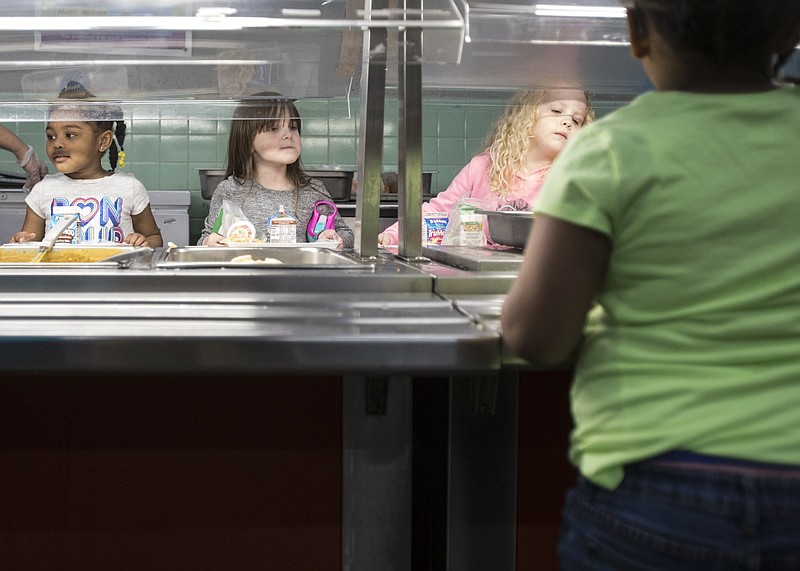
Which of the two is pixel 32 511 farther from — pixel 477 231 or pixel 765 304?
pixel 477 231

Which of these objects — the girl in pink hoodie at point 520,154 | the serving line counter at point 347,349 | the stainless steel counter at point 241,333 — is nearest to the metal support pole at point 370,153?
the serving line counter at point 347,349

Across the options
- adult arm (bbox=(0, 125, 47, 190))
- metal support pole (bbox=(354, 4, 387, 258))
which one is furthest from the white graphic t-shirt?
metal support pole (bbox=(354, 4, 387, 258))

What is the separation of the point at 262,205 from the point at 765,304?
2703mm

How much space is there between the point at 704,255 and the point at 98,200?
283 centimetres

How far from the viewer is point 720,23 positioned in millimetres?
786

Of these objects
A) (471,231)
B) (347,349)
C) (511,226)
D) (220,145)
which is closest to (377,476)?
(347,349)

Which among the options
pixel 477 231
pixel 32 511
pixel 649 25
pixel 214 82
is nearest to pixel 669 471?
pixel 649 25

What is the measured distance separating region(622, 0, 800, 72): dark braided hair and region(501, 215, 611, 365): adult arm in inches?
8.0

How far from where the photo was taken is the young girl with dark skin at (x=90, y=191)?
10.4 ft

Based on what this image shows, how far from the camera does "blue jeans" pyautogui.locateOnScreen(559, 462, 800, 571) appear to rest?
76 centimetres

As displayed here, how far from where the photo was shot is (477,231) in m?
2.26

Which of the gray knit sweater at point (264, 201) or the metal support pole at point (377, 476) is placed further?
the gray knit sweater at point (264, 201)

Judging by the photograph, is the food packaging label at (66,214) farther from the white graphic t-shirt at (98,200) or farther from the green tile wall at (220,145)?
the green tile wall at (220,145)

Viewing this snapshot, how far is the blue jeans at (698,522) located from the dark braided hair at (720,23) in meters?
0.39
